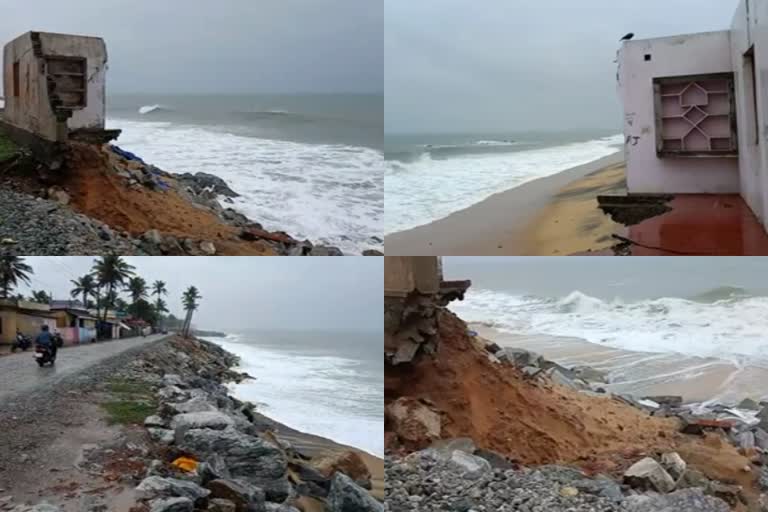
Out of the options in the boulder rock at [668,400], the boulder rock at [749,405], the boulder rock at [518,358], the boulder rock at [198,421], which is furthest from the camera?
the boulder rock at [668,400]

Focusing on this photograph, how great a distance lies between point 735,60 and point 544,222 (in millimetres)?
3777

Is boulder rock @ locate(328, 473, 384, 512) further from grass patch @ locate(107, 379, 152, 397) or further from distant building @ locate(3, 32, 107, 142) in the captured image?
distant building @ locate(3, 32, 107, 142)

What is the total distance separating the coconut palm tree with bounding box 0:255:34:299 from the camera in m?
5.79

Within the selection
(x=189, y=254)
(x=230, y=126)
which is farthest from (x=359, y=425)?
(x=230, y=126)

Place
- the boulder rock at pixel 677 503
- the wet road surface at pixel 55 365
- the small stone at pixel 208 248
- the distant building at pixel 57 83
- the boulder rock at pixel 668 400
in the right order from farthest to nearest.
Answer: the boulder rock at pixel 668 400 → the distant building at pixel 57 83 → the small stone at pixel 208 248 → the wet road surface at pixel 55 365 → the boulder rock at pixel 677 503

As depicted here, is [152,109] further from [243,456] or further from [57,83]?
[243,456]

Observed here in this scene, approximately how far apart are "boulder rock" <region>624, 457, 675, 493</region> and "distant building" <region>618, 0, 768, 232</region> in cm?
451

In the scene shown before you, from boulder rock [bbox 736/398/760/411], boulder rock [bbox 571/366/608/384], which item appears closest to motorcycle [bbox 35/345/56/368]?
boulder rock [bbox 571/366/608/384]

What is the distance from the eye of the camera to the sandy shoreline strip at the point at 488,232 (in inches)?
372

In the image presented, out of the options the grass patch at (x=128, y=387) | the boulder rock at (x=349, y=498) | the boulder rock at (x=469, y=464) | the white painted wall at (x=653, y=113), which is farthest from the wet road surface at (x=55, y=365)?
the white painted wall at (x=653, y=113)

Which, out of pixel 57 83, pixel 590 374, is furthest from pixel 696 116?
pixel 57 83

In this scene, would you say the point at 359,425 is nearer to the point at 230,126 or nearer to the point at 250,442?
the point at 250,442

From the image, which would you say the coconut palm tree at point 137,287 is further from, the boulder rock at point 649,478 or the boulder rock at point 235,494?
the boulder rock at point 649,478

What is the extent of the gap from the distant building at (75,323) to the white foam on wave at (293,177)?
3.77 meters
